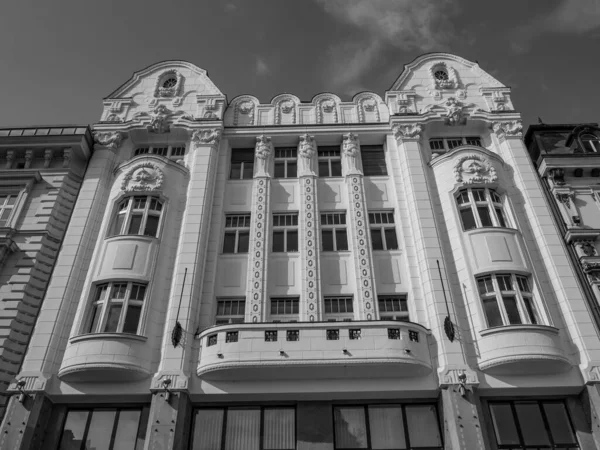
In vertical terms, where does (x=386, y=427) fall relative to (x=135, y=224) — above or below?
below

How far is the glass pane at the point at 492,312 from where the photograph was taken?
19344 mm

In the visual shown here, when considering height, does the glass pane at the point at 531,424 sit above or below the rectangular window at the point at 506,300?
below

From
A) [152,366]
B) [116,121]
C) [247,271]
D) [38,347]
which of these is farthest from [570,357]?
[116,121]

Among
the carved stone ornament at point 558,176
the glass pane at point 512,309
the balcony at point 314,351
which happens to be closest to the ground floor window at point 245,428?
the balcony at point 314,351

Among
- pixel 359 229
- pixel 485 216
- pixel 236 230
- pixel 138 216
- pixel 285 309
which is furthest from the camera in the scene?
pixel 236 230

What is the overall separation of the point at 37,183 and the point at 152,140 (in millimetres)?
6336

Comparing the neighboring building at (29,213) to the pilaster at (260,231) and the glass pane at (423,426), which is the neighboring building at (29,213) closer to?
the pilaster at (260,231)

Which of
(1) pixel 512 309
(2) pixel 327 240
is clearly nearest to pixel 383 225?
(2) pixel 327 240

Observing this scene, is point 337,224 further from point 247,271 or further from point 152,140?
point 152,140

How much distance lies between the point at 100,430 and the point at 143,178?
37.5 feet

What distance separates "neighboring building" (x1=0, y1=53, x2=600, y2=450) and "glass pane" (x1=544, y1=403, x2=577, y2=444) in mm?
71

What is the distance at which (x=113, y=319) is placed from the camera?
19.6m

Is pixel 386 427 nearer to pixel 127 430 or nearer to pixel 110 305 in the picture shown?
pixel 127 430

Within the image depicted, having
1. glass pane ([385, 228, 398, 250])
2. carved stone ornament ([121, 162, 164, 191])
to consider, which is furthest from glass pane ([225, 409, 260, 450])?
carved stone ornament ([121, 162, 164, 191])
